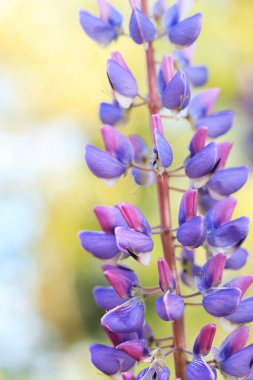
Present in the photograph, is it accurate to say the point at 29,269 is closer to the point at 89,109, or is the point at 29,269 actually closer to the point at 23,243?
the point at 23,243

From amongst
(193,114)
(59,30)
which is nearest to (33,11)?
(59,30)

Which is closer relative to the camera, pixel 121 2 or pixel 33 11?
pixel 121 2

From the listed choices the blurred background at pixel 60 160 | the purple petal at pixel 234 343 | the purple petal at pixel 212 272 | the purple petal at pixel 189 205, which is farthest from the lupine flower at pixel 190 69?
the blurred background at pixel 60 160

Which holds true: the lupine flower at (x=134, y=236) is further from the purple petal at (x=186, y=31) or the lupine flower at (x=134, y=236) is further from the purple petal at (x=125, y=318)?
the purple petal at (x=186, y=31)

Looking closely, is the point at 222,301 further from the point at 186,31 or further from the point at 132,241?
the point at 186,31

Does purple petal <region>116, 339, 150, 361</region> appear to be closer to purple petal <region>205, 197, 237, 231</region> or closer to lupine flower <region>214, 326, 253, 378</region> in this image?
lupine flower <region>214, 326, 253, 378</region>

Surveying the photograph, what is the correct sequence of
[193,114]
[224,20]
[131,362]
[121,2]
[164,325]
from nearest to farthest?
[131,362]
[193,114]
[164,325]
[121,2]
[224,20]
